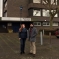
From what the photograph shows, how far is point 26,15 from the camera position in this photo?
44.0m

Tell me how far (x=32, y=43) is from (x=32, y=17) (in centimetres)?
3153

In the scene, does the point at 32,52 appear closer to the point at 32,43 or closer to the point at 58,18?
the point at 32,43

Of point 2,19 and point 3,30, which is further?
point 3,30

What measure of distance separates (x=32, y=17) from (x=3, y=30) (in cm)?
863

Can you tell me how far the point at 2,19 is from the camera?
38688mm

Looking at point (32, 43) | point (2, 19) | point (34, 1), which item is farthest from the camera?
point (34, 1)

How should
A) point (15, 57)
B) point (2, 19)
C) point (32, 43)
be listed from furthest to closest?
point (2, 19)
point (32, 43)
point (15, 57)

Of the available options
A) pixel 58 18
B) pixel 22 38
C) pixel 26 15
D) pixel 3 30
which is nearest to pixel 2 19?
A: pixel 3 30

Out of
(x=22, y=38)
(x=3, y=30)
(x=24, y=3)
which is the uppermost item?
(x=24, y=3)

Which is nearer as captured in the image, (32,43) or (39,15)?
(32,43)

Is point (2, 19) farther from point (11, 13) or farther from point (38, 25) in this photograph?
point (38, 25)

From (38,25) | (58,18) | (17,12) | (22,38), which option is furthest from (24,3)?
(22,38)

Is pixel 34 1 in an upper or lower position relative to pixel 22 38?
upper

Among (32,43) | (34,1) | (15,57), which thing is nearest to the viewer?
(15,57)
